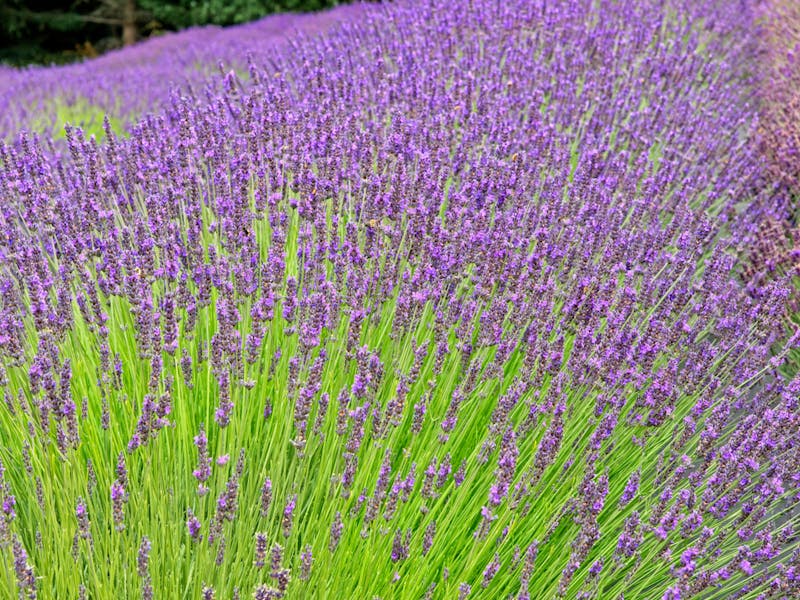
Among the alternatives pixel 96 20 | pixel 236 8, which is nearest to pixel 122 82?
pixel 236 8

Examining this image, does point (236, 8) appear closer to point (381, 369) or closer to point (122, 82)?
point (122, 82)

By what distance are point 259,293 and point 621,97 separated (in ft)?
8.13

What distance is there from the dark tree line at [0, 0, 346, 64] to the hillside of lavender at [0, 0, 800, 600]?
381 inches

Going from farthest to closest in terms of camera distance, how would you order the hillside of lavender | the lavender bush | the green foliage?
1. the green foliage
2. the lavender bush
3. the hillside of lavender

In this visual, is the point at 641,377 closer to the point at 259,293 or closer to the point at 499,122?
the point at 259,293

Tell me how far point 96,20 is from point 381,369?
46.0 feet

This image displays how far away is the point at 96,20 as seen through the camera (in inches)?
534

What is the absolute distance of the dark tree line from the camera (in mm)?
12172

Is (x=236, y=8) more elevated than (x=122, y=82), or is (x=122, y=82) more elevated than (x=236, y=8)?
(x=236, y=8)

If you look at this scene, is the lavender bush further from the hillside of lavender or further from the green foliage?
the green foliage

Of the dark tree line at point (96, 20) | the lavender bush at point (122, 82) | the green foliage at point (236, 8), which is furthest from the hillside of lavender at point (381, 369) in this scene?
the dark tree line at point (96, 20)

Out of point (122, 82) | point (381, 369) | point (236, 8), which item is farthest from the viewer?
point (236, 8)

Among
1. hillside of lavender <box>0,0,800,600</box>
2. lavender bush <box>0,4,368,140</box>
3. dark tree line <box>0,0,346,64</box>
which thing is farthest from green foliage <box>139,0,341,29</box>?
hillside of lavender <box>0,0,800,600</box>

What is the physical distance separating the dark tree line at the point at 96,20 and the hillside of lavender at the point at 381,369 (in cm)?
969
